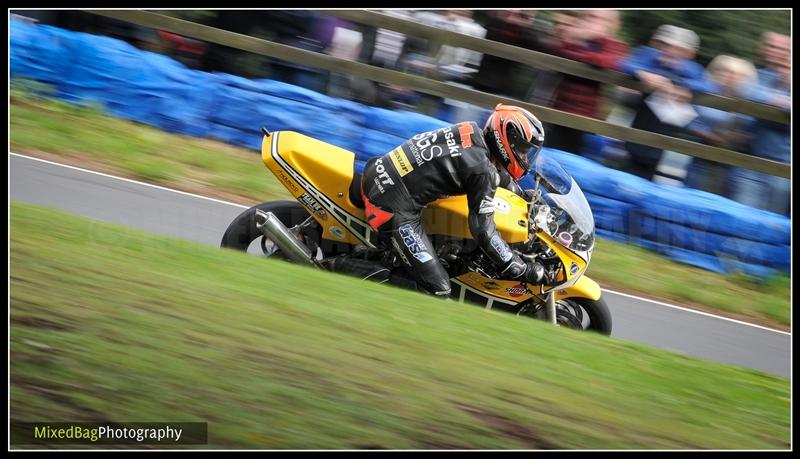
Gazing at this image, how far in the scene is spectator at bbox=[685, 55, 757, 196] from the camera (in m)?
8.53

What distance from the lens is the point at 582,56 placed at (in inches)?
334

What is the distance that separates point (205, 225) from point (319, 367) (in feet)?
11.6

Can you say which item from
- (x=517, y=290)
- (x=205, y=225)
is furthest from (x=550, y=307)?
(x=205, y=225)

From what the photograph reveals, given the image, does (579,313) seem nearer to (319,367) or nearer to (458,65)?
(319,367)

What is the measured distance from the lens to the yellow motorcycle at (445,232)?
590cm

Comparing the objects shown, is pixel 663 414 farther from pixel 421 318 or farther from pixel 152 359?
pixel 152 359

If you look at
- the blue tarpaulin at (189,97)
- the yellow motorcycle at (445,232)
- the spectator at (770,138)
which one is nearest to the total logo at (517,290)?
the yellow motorcycle at (445,232)

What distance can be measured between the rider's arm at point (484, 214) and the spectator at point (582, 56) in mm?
3191

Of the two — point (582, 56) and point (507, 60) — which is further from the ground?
point (582, 56)

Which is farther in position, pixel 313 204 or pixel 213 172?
pixel 213 172

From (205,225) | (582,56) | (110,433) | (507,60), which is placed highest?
(582,56)

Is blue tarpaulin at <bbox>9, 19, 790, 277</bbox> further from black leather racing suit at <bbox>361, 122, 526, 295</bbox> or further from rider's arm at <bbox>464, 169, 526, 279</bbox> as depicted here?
rider's arm at <bbox>464, 169, 526, 279</bbox>

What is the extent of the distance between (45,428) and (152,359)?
60 cm

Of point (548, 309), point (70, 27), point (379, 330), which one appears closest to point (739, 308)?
point (548, 309)
